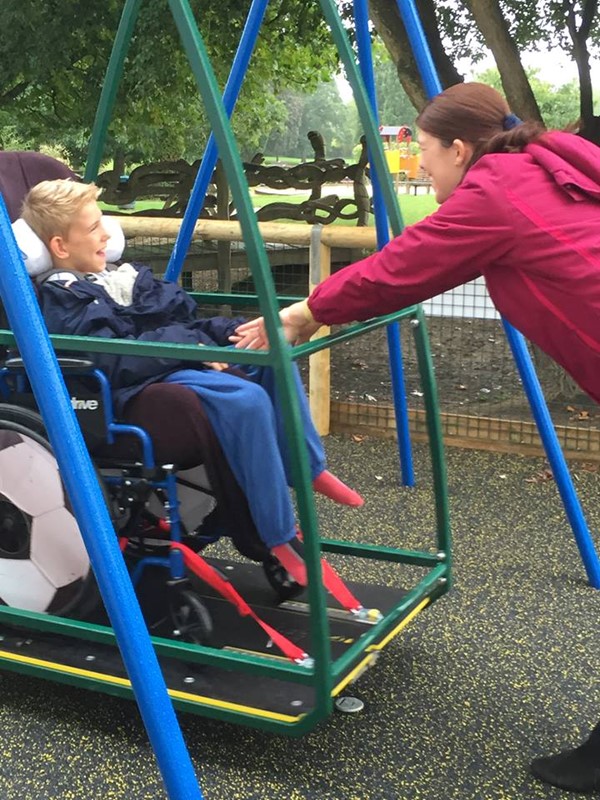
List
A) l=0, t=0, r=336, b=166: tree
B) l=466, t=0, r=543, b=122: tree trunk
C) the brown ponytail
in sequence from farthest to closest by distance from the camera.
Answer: l=0, t=0, r=336, b=166: tree → l=466, t=0, r=543, b=122: tree trunk → the brown ponytail

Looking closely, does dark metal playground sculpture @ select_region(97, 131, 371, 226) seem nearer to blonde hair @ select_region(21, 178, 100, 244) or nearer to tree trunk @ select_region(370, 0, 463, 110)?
tree trunk @ select_region(370, 0, 463, 110)

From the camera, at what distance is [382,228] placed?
3.71 meters

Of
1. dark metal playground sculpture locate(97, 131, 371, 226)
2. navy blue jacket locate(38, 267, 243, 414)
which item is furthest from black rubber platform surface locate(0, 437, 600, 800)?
dark metal playground sculpture locate(97, 131, 371, 226)

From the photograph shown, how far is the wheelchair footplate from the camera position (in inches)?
89.2

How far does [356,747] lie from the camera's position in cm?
240

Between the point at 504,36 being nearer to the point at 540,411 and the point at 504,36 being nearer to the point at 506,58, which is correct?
the point at 506,58

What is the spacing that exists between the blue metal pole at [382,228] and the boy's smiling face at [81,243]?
89 centimetres

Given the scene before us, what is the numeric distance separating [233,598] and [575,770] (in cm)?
95

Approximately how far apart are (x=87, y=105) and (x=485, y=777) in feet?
28.5

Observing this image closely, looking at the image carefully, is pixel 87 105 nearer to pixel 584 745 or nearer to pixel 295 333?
pixel 295 333

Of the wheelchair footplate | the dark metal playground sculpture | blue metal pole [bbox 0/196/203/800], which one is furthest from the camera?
the dark metal playground sculpture

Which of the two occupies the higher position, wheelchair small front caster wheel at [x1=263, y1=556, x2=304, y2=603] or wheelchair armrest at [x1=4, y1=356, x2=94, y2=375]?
wheelchair armrest at [x1=4, y1=356, x2=94, y2=375]

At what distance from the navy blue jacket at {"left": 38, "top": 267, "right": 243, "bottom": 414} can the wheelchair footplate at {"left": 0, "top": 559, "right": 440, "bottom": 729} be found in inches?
25.0

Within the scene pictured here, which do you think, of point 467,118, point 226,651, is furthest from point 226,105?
point 226,651
